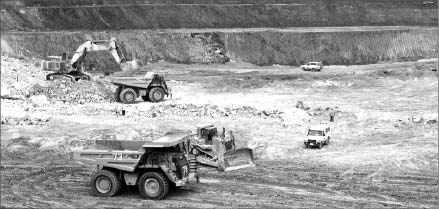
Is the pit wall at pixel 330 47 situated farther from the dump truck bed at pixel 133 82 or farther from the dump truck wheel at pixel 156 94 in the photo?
the dump truck bed at pixel 133 82

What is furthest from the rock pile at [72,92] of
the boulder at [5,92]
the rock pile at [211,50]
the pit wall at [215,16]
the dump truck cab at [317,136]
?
the pit wall at [215,16]

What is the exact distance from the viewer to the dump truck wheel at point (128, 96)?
3120 cm

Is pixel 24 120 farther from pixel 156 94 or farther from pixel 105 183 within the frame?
pixel 105 183

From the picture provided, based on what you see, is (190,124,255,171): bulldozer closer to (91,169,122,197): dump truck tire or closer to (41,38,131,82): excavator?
(91,169,122,197): dump truck tire

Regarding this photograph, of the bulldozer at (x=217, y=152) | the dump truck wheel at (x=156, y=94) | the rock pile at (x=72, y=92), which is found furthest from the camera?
the dump truck wheel at (x=156, y=94)

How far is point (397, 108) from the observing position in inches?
1207

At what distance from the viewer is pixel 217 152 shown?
2061cm

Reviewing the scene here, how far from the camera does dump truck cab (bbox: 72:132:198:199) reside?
1670cm

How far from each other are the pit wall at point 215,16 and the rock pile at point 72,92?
68.3 ft

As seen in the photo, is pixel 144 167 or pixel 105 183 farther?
pixel 105 183

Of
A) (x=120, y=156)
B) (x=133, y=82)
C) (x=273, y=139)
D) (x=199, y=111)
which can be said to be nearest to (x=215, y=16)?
(x=133, y=82)

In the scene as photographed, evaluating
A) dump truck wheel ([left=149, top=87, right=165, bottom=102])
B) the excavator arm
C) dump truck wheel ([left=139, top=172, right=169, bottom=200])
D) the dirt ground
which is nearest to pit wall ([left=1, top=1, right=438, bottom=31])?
the dirt ground

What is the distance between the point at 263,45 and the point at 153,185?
116 feet

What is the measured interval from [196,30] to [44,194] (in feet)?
122
